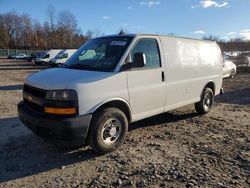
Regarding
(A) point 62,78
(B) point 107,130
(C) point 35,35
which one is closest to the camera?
(A) point 62,78

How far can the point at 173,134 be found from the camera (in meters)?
6.08

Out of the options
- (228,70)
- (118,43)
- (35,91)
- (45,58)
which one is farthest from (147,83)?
(45,58)

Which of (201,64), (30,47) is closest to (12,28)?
(30,47)

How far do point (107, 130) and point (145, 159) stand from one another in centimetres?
84

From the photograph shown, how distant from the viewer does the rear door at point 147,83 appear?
5.20 m

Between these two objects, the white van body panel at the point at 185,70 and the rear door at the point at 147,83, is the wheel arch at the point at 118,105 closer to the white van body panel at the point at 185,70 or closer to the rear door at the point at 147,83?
the rear door at the point at 147,83

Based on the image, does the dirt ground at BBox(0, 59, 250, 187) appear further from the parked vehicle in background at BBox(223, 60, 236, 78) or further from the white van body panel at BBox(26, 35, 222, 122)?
the parked vehicle in background at BBox(223, 60, 236, 78)

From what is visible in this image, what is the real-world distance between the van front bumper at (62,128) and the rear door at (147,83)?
3.73ft

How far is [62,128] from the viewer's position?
4.23m

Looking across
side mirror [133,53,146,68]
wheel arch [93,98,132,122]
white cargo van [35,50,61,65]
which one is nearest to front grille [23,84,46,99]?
wheel arch [93,98,132,122]

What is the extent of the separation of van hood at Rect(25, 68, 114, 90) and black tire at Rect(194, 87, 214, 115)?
3699mm

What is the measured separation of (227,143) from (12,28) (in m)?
113

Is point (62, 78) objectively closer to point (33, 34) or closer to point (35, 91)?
point (35, 91)

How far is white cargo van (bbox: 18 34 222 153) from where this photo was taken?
433cm
